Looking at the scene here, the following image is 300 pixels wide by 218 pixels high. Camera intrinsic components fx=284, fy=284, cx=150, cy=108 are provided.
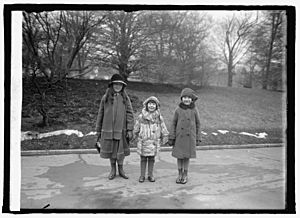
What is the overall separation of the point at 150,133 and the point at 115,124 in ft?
1.89

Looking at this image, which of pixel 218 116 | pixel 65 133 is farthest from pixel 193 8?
pixel 218 116

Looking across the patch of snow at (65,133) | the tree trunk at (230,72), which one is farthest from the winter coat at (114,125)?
the tree trunk at (230,72)

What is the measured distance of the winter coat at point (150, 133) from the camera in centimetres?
444

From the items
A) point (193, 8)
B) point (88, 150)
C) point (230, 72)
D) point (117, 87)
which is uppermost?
point (230, 72)

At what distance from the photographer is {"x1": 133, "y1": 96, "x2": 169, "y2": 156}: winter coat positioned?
14.6 feet

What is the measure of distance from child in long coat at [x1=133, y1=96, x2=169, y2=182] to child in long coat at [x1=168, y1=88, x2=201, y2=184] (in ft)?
0.68

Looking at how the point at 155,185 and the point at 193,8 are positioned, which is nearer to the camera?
the point at 193,8

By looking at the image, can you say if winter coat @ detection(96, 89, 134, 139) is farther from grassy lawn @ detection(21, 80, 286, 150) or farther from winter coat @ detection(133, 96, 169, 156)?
grassy lawn @ detection(21, 80, 286, 150)

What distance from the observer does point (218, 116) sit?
33.1 ft

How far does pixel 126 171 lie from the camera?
5059mm

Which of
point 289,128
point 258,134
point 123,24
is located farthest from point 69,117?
point 289,128

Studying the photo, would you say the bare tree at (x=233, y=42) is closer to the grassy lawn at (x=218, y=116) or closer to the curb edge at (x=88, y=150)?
the grassy lawn at (x=218, y=116)

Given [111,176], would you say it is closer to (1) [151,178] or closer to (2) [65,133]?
(1) [151,178]

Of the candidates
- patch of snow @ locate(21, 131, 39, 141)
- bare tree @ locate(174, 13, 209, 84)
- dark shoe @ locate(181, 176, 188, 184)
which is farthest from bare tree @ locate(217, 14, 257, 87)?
patch of snow @ locate(21, 131, 39, 141)
